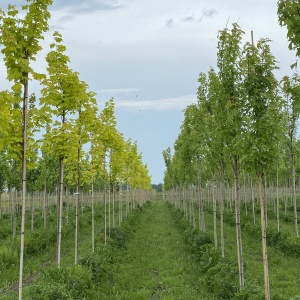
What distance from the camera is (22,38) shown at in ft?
23.8

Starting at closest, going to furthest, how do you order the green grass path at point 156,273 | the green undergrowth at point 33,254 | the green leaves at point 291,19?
the green leaves at point 291,19 < the green grass path at point 156,273 < the green undergrowth at point 33,254

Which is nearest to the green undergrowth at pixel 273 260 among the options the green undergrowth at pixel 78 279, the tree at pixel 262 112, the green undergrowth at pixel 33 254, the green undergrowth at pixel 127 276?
the green undergrowth at pixel 127 276

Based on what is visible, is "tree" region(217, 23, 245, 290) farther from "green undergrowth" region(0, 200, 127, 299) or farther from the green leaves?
"green undergrowth" region(0, 200, 127, 299)

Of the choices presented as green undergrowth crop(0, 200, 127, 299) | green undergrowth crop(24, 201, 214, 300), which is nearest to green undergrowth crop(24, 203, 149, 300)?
green undergrowth crop(24, 201, 214, 300)

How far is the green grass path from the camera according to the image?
10047mm

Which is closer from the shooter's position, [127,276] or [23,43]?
[23,43]

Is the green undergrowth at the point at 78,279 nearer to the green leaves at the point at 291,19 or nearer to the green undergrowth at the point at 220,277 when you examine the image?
the green undergrowth at the point at 220,277

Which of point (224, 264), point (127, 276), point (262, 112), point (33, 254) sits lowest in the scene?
point (33, 254)

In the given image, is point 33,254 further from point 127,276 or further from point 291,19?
point 291,19

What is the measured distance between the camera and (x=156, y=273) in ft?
41.8

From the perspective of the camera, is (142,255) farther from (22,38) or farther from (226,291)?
(22,38)

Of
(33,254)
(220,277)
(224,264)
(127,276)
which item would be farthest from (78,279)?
(33,254)

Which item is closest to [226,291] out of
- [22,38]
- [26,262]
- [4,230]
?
[22,38]

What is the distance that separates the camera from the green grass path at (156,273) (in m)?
10.0
